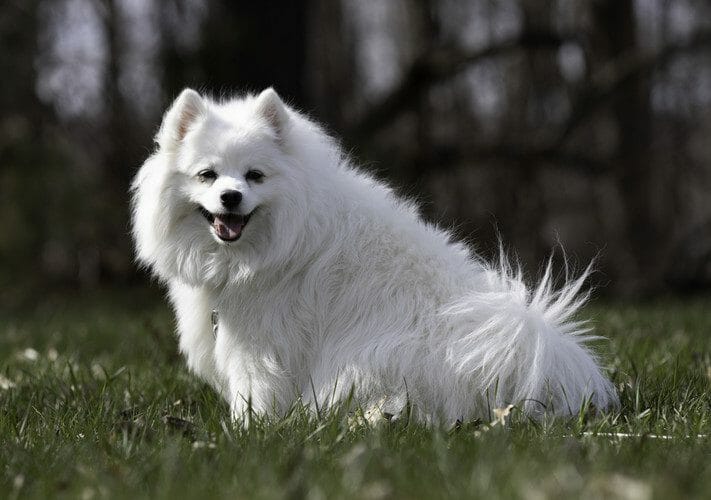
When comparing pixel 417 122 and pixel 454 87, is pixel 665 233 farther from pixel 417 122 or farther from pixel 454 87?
pixel 454 87

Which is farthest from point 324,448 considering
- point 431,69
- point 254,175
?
point 431,69

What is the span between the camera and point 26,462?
3158mm

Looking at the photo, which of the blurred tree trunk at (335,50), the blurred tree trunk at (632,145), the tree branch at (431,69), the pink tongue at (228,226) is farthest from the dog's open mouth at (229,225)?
the blurred tree trunk at (335,50)

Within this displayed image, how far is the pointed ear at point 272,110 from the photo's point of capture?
452cm

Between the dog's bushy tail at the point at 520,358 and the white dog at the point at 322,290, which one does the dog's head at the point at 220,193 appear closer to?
the white dog at the point at 322,290

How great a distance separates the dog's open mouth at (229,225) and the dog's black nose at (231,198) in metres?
0.11

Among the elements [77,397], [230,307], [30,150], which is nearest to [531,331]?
[230,307]

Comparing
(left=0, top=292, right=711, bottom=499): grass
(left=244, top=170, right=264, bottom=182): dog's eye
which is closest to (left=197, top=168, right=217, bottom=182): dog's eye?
(left=244, top=170, right=264, bottom=182): dog's eye

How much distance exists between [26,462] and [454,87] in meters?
16.5

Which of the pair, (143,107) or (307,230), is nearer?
(307,230)

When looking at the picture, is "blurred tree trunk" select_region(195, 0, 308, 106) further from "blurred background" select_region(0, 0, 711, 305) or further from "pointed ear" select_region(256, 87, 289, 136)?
"pointed ear" select_region(256, 87, 289, 136)

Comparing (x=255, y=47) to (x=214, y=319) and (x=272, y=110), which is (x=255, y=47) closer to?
(x=272, y=110)

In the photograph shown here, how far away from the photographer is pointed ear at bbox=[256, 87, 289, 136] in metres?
4.52

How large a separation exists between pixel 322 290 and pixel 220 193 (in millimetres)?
659
